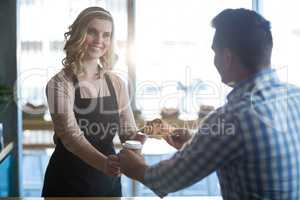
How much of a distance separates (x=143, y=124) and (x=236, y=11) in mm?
→ 980

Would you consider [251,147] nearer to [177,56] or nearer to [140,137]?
[140,137]

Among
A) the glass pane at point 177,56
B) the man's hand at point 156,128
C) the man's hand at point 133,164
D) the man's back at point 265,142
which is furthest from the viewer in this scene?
the glass pane at point 177,56

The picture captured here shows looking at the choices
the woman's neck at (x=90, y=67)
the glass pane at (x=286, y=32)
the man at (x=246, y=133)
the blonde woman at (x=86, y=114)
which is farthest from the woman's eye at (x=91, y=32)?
the glass pane at (x=286, y=32)

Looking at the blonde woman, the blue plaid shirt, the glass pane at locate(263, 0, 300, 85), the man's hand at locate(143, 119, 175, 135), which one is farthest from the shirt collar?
the glass pane at locate(263, 0, 300, 85)

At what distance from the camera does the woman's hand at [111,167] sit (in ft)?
6.07

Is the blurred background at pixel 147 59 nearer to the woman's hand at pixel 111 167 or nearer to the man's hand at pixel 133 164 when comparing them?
the woman's hand at pixel 111 167

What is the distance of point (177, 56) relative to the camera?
108 inches

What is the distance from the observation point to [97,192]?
75.6 inches

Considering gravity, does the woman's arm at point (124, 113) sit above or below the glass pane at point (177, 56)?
below

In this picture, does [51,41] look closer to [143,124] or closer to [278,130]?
[143,124]

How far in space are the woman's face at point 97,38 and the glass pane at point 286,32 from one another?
105cm

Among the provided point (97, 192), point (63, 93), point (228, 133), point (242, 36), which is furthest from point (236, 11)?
point (97, 192)

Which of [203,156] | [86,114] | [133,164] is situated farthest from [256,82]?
[86,114]

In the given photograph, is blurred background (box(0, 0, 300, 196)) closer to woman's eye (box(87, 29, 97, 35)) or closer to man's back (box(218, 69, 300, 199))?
woman's eye (box(87, 29, 97, 35))
